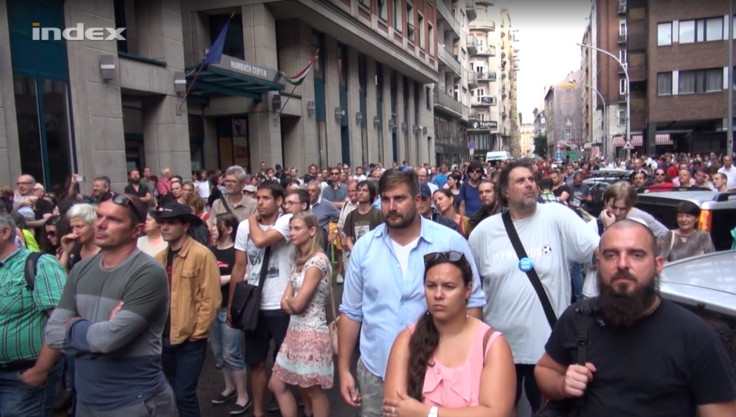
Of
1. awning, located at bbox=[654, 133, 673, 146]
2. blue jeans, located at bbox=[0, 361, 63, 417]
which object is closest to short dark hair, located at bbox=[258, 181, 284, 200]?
blue jeans, located at bbox=[0, 361, 63, 417]

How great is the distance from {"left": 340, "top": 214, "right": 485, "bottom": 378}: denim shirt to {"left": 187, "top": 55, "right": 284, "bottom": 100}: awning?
1299 centimetres

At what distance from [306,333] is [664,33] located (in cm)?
4670

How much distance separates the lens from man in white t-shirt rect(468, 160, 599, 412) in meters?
3.55

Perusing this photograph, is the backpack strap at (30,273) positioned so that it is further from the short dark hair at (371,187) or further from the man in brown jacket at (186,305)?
the short dark hair at (371,187)

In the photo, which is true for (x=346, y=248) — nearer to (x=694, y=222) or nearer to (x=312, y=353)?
(x=312, y=353)

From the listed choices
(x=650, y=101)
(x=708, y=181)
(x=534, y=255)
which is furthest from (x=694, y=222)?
(x=650, y=101)

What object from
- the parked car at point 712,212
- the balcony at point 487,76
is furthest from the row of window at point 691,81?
the balcony at point 487,76

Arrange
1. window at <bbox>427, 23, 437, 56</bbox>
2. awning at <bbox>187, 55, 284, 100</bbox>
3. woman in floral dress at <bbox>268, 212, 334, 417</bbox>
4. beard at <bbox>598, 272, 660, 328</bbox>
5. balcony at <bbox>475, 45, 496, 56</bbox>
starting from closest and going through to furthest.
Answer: beard at <bbox>598, 272, 660, 328</bbox> < woman in floral dress at <bbox>268, 212, 334, 417</bbox> < awning at <bbox>187, 55, 284, 100</bbox> < window at <bbox>427, 23, 437, 56</bbox> < balcony at <bbox>475, 45, 496, 56</bbox>

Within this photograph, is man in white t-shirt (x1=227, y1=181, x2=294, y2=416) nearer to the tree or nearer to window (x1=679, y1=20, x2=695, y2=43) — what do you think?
window (x1=679, y1=20, x2=695, y2=43)

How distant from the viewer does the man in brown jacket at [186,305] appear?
4.25 metres

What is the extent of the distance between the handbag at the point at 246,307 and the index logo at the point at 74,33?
34.1 ft

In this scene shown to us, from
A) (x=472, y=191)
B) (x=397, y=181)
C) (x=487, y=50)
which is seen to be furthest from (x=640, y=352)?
(x=487, y=50)

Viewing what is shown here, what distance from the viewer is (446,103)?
5022 centimetres

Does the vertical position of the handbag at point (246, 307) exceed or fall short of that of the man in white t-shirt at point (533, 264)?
it falls short
